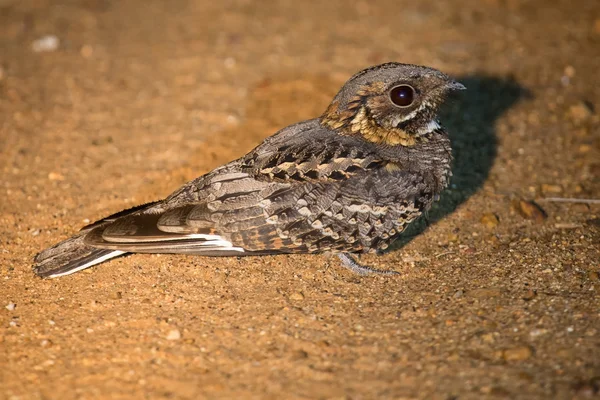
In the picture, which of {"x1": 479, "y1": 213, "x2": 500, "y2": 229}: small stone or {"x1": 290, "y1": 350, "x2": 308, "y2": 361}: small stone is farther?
{"x1": 479, "y1": 213, "x2": 500, "y2": 229}: small stone

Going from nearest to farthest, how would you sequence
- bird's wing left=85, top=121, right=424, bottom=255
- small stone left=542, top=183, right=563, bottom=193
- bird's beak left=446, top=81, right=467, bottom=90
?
bird's wing left=85, top=121, right=424, bottom=255 → bird's beak left=446, top=81, right=467, bottom=90 → small stone left=542, top=183, right=563, bottom=193

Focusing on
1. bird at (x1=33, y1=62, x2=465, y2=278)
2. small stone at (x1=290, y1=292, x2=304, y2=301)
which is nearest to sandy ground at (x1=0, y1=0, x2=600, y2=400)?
small stone at (x1=290, y1=292, x2=304, y2=301)

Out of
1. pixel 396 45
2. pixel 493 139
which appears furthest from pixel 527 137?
pixel 396 45

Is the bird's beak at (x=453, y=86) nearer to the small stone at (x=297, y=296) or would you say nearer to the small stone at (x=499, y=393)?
the small stone at (x=297, y=296)

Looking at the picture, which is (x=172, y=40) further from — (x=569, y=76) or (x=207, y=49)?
(x=569, y=76)

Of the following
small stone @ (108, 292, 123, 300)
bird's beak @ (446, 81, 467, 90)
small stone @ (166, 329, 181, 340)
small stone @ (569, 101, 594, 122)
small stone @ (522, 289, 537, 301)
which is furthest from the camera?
small stone @ (569, 101, 594, 122)

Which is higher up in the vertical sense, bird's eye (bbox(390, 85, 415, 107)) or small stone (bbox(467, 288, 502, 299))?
bird's eye (bbox(390, 85, 415, 107))

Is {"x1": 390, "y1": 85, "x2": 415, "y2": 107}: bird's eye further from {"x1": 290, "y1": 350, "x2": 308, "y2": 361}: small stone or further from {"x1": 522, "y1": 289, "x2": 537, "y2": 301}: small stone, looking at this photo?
{"x1": 290, "y1": 350, "x2": 308, "y2": 361}: small stone
